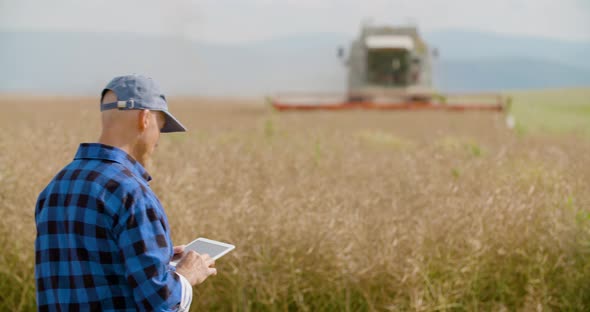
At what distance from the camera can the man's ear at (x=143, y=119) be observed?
1577mm

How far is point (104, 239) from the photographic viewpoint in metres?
1.52

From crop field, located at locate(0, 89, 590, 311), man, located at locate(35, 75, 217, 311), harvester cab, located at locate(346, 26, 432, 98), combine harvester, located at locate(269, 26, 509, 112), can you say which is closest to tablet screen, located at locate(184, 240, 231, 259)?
man, located at locate(35, 75, 217, 311)

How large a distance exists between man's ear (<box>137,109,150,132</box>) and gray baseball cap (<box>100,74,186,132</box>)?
0.05ft

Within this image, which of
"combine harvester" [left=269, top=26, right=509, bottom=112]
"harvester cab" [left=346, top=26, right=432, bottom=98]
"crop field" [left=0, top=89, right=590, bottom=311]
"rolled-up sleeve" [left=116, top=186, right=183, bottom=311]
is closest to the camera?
"rolled-up sleeve" [left=116, top=186, right=183, bottom=311]

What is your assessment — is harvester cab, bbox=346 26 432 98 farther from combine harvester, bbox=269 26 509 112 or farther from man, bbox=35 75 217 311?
man, bbox=35 75 217 311

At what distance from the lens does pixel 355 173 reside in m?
4.47

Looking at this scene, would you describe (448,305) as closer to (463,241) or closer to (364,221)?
(463,241)

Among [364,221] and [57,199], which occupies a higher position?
[57,199]

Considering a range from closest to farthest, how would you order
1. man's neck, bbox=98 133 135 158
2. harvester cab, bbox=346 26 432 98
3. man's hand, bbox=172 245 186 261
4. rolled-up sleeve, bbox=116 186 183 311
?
1. rolled-up sleeve, bbox=116 186 183 311
2. man's neck, bbox=98 133 135 158
3. man's hand, bbox=172 245 186 261
4. harvester cab, bbox=346 26 432 98

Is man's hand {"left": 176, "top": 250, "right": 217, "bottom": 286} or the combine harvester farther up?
man's hand {"left": 176, "top": 250, "right": 217, "bottom": 286}

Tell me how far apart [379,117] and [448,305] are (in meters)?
8.71

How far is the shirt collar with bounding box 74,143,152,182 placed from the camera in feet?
5.13

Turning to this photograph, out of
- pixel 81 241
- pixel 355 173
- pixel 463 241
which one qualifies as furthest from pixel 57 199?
pixel 355 173

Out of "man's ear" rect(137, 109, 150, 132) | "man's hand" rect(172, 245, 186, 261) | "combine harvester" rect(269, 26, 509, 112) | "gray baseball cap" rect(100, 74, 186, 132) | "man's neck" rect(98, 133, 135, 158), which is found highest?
"gray baseball cap" rect(100, 74, 186, 132)
